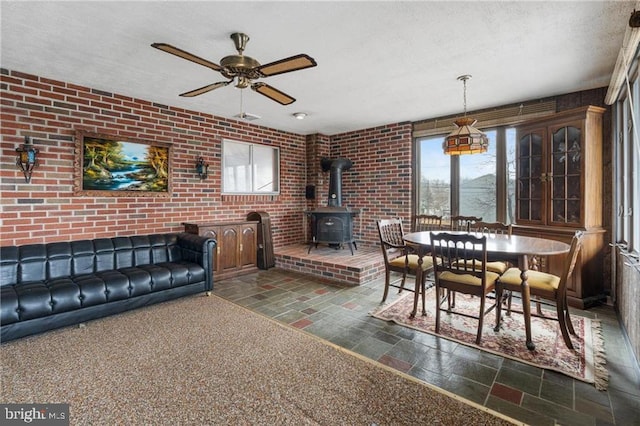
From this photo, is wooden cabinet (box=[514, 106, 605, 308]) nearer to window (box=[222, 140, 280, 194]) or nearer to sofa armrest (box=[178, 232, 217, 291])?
sofa armrest (box=[178, 232, 217, 291])

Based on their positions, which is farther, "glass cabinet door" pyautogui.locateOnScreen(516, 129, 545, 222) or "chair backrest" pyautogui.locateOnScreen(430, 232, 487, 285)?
"glass cabinet door" pyautogui.locateOnScreen(516, 129, 545, 222)

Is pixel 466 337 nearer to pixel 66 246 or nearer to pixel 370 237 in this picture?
pixel 370 237

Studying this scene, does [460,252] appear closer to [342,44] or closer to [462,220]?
[462,220]

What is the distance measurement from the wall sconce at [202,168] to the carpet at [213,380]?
246 centimetres

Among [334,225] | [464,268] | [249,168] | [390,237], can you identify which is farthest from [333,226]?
[464,268]

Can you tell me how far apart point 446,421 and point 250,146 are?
489 cm

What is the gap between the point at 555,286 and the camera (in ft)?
8.41

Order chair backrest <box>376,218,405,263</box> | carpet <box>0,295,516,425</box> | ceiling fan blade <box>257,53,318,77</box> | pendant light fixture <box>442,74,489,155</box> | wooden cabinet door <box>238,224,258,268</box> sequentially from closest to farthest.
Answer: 1. carpet <box>0,295,516,425</box>
2. ceiling fan blade <box>257,53,318,77</box>
3. pendant light fixture <box>442,74,489,155</box>
4. chair backrest <box>376,218,405,263</box>
5. wooden cabinet door <box>238,224,258,268</box>

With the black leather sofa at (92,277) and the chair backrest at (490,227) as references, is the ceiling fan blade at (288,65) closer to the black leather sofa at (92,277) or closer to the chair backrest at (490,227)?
the black leather sofa at (92,277)

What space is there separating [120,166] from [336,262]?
3.19 metres

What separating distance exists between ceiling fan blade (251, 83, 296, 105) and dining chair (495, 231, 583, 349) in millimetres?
2539

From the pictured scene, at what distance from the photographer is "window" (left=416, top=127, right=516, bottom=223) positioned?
4.46m

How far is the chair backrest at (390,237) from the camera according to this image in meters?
3.59

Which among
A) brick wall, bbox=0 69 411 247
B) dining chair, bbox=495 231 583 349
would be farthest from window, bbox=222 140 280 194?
dining chair, bbox=495 231 583 349
